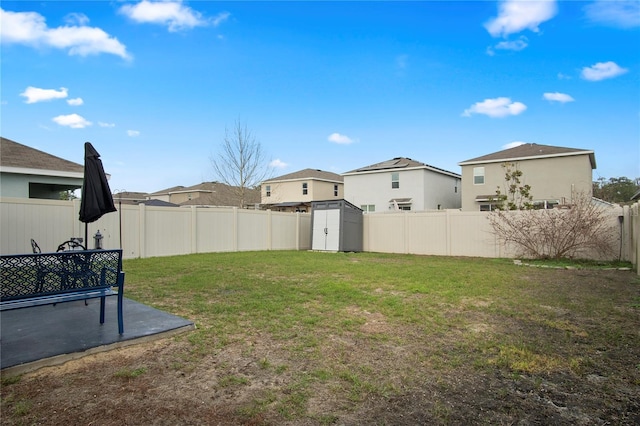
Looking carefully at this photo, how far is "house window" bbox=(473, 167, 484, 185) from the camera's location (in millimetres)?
26828

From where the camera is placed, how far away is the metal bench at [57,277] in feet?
11.3

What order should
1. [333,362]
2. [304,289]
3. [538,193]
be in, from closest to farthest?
1. [333,362]
2. [304,289]
3. [538,193]

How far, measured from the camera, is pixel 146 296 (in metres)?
6.45

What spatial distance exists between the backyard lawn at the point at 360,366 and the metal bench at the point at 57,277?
2.28 ft

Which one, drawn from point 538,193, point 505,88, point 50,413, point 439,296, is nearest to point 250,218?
point 439,296

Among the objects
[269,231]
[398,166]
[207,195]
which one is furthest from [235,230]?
[207,195]

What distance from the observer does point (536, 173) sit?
24.9m

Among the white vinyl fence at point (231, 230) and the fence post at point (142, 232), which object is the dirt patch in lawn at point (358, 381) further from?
the fence post at point (142, 232)

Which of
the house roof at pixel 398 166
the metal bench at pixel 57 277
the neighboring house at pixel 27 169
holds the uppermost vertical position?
the house roof at pixel 398 166

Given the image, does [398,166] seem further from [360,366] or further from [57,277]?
[57,277]

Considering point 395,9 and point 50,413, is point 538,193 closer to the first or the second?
point 395,9

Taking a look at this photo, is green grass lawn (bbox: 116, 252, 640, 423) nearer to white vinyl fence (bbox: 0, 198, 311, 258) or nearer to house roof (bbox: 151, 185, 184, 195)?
white vinyl fence (bbox: 0, 198, 311, 258)

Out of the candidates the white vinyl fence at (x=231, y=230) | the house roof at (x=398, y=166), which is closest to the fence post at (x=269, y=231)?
the white vinyl fence at (x=231, y=230)

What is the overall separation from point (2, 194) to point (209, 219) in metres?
6.57
